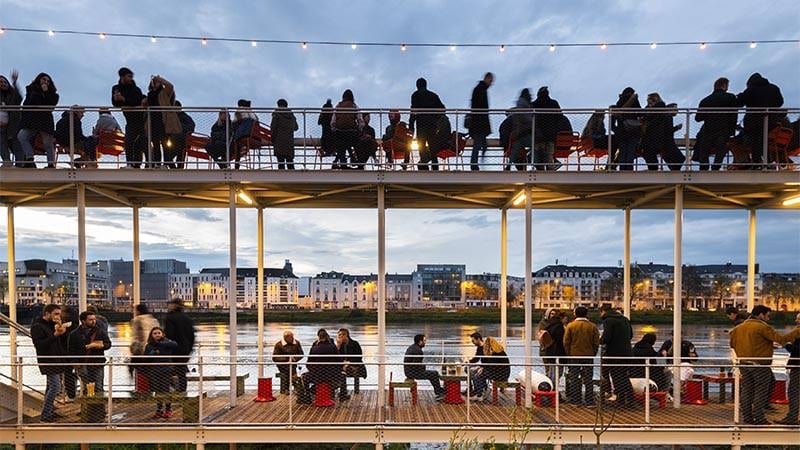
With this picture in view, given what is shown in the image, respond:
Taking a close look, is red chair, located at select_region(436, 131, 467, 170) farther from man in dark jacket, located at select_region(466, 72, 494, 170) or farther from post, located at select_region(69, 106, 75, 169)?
post, located at select_region(69, 106, 75, 169)

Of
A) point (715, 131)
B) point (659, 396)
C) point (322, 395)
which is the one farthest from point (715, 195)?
point (322, 395)

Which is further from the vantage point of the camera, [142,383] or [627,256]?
[627,256]

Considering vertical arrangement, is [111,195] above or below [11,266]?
above

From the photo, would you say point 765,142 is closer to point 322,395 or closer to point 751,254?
point 751,254

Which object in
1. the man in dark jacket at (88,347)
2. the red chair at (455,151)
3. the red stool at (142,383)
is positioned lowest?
the red stool at (142,383)

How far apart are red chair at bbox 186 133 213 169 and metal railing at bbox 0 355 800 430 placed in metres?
3.49

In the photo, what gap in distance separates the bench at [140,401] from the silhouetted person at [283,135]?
3.78 meters

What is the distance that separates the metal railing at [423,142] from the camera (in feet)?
26.6

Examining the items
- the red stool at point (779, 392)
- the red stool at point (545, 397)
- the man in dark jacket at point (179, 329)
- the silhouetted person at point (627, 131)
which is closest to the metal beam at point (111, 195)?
the man in dark jacket at point (179, 329)

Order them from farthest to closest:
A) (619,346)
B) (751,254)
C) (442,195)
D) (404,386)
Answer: (751,254) → (442,195) → (404,386) → (619,346)

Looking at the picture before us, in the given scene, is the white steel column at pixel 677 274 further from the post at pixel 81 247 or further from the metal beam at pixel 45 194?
the metal beam at pixel 45 194

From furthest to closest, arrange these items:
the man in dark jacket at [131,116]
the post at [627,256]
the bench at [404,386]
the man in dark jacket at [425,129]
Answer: the post at [627,256]
the man in dark jacket at [425,129]
the man in dark jacket at [131,116]
the bench at [404,386]

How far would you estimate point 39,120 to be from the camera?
26.7 ft

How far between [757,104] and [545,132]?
3456 mm
